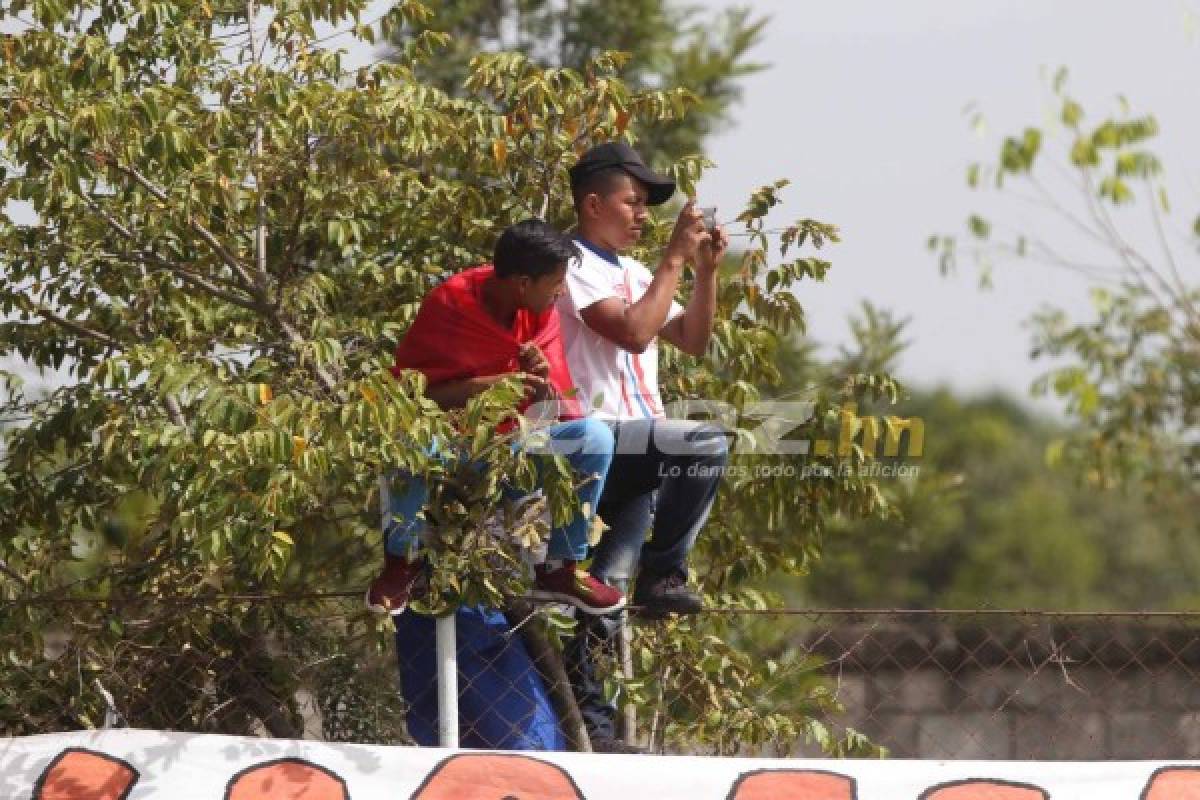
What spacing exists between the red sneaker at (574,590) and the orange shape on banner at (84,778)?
1.16m

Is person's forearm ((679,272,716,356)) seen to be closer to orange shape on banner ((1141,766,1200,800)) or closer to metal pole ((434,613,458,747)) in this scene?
metal pole ((434,613,458,747))

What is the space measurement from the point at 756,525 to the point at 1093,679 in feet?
26.4

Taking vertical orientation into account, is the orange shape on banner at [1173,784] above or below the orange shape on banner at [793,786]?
below

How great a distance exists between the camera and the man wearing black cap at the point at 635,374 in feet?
18.1

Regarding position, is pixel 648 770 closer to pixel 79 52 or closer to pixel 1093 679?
pixel 79 52

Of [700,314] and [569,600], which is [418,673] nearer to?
[569,600]

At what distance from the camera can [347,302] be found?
23.0 ft

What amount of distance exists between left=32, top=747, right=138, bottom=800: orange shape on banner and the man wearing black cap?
1.38m

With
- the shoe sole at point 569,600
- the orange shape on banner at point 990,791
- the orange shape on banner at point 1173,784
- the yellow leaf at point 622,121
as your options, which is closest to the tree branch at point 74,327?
the yellow leaf at point 622,121

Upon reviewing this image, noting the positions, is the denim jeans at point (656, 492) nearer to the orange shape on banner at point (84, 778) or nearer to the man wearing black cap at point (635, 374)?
the man wearing black cap at point (635, 374)

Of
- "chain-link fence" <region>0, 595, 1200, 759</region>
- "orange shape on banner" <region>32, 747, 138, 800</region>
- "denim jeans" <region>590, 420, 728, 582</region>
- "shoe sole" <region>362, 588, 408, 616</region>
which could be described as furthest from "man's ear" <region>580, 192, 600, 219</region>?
"orange shape on banner" <region>32, 747, 138, 800</region>

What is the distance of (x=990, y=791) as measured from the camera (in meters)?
5.32

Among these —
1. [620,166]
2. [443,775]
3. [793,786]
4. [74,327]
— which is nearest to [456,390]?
[620,166]

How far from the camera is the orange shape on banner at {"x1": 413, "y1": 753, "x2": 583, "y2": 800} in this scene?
5176mm
